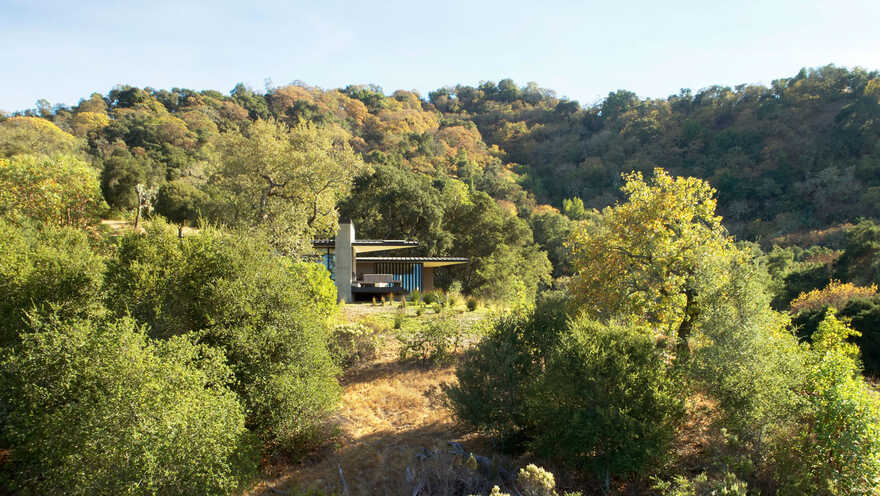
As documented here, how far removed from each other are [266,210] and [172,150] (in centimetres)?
2943

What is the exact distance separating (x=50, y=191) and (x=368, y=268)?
14421mm

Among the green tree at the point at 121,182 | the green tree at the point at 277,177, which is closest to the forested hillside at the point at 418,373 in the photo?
the green tree at the point at 277,177

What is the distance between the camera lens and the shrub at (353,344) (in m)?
11.4

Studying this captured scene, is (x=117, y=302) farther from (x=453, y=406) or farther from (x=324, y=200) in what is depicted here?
(x=324, y=200)

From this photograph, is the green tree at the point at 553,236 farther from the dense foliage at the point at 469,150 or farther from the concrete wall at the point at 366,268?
the concrete wall at the point at 366,268

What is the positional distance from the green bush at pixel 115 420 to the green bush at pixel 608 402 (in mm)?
4193

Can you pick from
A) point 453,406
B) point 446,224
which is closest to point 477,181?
point 446,224

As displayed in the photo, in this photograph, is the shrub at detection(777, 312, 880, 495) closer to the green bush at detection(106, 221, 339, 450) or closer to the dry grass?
the dry grass

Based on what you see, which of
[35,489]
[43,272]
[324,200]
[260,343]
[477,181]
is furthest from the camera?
[477,181]

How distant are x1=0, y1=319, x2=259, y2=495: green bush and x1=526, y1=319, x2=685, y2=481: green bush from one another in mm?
4193

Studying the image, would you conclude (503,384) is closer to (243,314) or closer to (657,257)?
(657,257)

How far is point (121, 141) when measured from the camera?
143 ft

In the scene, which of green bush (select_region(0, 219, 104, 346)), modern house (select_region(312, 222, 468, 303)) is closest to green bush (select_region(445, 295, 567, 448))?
green bush (select_region(0, 219, 104, 346))

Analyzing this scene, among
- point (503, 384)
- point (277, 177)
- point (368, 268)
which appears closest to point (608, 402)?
point (503, 384)
